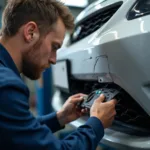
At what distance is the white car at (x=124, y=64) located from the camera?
76cm

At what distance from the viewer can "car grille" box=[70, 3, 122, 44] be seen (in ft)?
3.66

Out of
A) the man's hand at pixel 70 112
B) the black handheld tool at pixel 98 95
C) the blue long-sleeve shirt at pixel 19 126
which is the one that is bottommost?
the man's hand at pixel 70 112

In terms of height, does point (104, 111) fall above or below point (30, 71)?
below

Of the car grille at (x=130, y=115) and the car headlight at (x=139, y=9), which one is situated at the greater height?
the car headlight at (x=139, y=9)

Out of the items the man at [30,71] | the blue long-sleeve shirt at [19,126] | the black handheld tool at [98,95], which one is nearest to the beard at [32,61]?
the man at [30,71]

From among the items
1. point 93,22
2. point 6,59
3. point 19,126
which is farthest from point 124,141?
point 93,22

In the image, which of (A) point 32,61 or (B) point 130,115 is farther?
(B) point 130,115

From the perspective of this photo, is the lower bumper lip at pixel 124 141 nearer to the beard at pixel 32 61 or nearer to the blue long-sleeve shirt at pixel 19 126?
the blue long-sleeve shirt at pixel 19 126

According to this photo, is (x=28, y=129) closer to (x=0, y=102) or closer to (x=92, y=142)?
(x=0, y=102)

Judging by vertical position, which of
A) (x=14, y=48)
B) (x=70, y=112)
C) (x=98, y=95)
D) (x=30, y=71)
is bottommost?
(x=70, y=112)

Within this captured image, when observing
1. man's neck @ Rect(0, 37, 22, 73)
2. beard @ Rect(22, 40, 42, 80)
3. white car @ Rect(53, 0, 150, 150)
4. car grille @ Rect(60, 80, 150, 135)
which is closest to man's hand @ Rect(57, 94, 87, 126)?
white car @ Rect(53, 0, 150, 150)

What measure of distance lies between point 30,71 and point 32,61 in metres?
0.05

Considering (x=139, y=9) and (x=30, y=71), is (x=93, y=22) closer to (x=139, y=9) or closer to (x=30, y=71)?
(x=139, y=9)

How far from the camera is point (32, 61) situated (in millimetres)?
837
